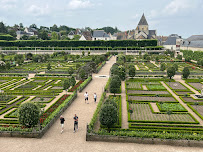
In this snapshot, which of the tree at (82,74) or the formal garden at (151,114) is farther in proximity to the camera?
the tree at (82,74)

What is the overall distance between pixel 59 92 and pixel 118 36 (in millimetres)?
119636

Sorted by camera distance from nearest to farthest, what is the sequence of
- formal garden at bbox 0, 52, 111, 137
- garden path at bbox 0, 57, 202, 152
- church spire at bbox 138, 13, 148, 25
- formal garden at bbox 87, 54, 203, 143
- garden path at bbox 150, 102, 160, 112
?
garden path at bbox 0, 57, 202, 152, formal garden at bbox 87, 54, 203, 143, formal garden at bbox 0, 52, 111, 137, garden path at bbox 150, 102, 160, 112, church spire at bbox 138, 13, 148, 25

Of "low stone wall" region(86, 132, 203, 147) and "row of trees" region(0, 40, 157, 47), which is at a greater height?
"row of trees" region(0, 40, 157, 47)

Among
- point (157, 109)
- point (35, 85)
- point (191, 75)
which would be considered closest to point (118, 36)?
point (191, 75)

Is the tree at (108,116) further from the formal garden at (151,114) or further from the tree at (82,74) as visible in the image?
the tree at (82,74)

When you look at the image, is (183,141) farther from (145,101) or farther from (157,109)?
(145,101)

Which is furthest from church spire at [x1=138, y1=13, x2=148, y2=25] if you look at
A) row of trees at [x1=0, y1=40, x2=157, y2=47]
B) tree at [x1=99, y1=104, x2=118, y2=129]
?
tree at [x1=99, y1=104, x2=118, y2=129]

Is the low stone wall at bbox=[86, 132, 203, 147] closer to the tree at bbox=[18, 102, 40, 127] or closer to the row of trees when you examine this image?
the tree at bbox=[18, 102, 40, 127]

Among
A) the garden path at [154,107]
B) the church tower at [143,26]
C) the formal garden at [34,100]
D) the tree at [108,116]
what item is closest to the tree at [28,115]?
the formal garden at [34,100]

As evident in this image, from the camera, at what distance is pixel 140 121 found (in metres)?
19.2

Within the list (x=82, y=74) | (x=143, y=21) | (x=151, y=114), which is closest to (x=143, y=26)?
(x=143, y=21)

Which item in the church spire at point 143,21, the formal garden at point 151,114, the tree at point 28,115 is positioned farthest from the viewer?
the church spire at point 143,21

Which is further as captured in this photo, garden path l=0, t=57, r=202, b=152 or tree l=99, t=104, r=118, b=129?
tree l=99, t=104, r=118, b=129

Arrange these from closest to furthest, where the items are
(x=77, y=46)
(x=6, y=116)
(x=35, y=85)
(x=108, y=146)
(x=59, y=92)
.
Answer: (x=108, y=146) → (x=6, y=116) → (x=59, y=92) → (x=35, y=85) → (x=77, y=46)
